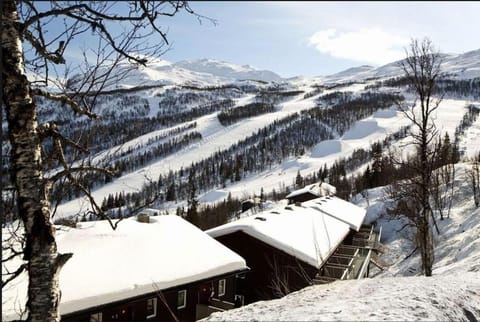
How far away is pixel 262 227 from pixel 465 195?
3744 centimetres

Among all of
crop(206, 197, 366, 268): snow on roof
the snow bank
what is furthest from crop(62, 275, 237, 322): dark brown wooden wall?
the snow bank

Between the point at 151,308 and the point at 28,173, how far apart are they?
1176cm

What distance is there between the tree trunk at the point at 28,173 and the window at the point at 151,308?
35.8 feet

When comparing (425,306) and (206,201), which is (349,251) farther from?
(206,201)

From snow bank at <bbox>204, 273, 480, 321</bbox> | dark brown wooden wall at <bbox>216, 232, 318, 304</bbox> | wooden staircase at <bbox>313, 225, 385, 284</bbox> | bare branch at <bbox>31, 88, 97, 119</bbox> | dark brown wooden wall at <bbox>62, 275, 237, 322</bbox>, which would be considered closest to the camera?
bare branch at <bbox>31, 88, 97, 119</bbox>

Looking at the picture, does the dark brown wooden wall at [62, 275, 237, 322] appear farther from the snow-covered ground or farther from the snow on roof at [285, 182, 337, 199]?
the snow on roof at [285, 182, 337, 199]

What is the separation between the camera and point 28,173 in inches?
171

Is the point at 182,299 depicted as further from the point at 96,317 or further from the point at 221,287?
the point at 96,317

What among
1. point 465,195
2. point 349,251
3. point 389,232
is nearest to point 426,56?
point 349,251

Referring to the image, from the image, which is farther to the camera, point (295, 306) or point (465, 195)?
point (465, 195)

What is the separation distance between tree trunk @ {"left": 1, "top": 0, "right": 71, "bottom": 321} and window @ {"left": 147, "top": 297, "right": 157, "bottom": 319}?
429 inches

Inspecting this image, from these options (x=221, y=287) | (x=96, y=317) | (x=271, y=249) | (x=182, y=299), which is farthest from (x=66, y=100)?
(x=271, y=249)

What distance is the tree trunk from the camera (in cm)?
429

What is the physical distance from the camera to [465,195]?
4825 centimetres
